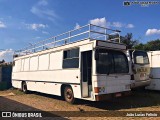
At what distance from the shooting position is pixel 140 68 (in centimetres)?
1327

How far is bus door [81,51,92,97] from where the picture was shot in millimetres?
10586

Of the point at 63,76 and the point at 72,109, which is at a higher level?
the point at 63,76

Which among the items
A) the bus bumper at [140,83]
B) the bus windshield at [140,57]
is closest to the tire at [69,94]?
the bus bumper at [140,83]

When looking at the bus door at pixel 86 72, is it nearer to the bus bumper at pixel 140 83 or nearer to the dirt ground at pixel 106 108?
the dirt ground at pixel 106 108

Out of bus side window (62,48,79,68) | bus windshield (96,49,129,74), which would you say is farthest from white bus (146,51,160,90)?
bus side window (62,48,79,68)

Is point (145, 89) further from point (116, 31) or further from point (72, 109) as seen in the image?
point (72, 109)

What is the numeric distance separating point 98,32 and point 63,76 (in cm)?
311

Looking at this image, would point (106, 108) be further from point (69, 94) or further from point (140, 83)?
point (140, 83)

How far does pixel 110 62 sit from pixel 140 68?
11.8 ft

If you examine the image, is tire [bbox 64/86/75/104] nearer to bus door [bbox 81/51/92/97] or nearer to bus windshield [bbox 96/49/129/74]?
bus door [bbox 81/51/92/97]

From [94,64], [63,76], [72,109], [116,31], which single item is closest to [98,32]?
[116,31]

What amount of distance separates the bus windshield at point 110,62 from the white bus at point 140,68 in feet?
5.12

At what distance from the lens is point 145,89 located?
1470 cm

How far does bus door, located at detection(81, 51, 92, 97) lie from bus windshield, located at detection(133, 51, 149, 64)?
3.94 metres
